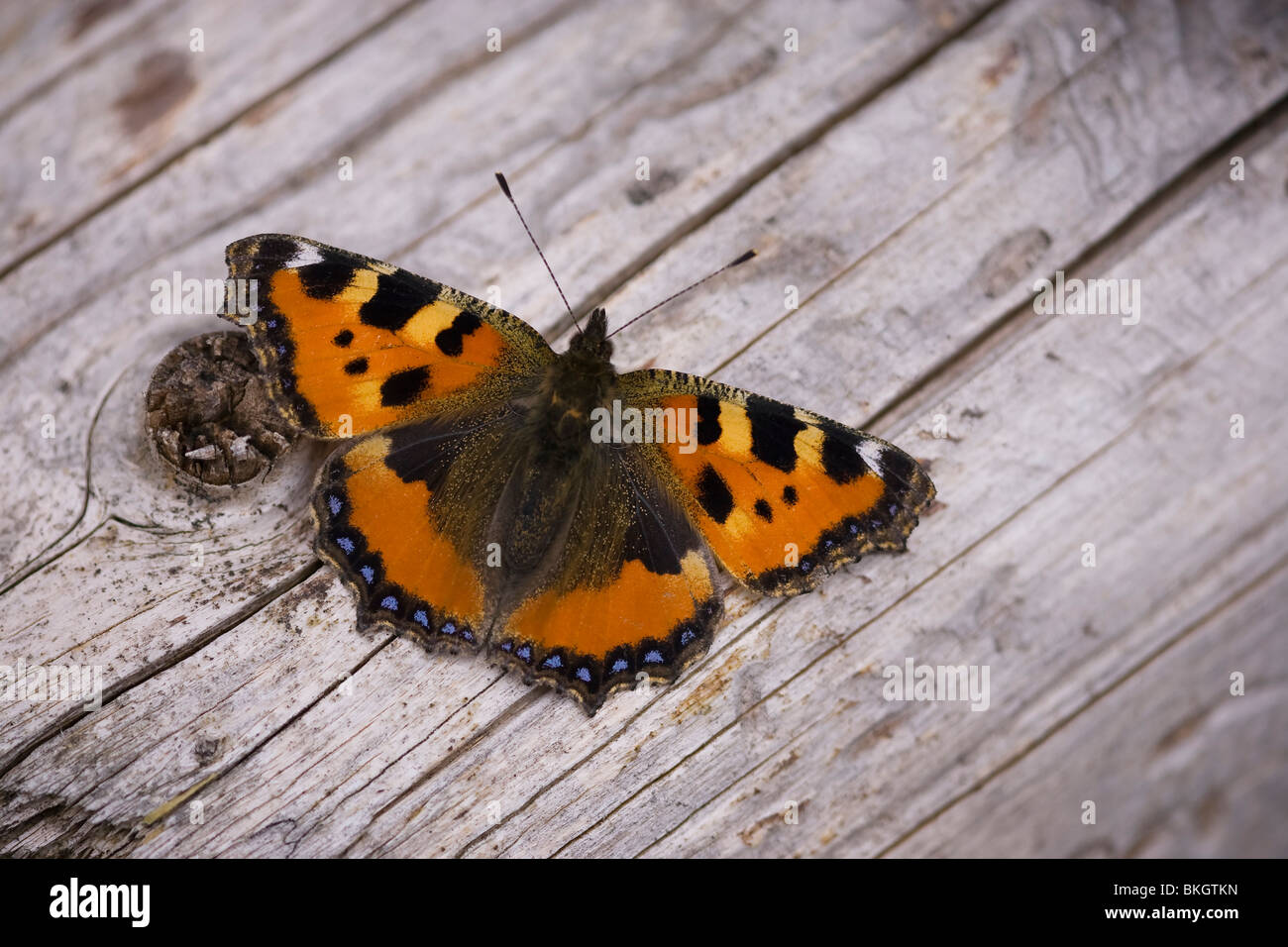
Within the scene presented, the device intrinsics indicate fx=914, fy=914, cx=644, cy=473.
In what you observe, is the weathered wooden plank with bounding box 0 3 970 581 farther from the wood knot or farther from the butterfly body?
the butterfly body

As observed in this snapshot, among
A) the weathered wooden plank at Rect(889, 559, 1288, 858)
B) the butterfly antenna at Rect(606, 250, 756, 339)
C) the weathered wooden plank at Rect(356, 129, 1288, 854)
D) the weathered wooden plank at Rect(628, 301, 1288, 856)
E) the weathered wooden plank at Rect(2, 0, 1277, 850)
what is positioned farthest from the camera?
the weathered wooden plank at Rect(889, 559, 1288, 858)

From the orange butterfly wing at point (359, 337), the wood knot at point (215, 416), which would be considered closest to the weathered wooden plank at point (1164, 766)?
the orange butterfly wing at point (359, 337)

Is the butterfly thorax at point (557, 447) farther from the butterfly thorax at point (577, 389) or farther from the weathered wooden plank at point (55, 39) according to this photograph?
the weathered wooden plank at point (55, 39)

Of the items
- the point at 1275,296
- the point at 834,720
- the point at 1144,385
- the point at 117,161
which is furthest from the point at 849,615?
the point at 117,161

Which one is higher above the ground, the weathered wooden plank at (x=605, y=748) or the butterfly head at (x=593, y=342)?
the butterfly head at (x=593, y=342)

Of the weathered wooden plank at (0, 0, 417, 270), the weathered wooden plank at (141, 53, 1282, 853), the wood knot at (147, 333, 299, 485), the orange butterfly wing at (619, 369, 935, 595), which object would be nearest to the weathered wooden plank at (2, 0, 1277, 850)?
the weathered wooden plank at (141, 53, 1282, 853)

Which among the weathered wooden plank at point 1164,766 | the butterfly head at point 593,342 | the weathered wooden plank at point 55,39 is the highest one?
the weathered wooden plank at point 55,39

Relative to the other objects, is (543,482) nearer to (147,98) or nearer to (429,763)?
(429,763)

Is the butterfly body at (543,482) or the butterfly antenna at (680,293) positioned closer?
the butterfly body at (543,482)
